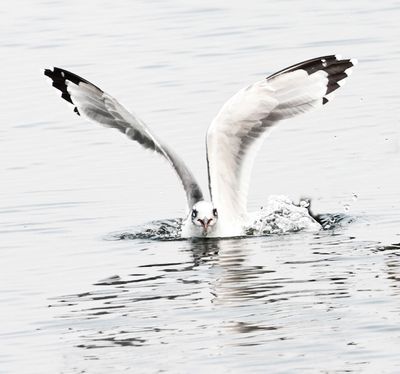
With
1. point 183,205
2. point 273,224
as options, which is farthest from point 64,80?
point 273,224

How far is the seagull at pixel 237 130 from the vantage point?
1452cm

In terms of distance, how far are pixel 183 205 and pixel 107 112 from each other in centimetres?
127

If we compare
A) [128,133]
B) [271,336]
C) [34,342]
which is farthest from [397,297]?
[128,133]

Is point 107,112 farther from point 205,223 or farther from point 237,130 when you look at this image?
point 205,223

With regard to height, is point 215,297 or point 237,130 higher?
point 237,130

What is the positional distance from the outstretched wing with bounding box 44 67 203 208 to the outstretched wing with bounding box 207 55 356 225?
0.74 feet

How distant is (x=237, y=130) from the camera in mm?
14672

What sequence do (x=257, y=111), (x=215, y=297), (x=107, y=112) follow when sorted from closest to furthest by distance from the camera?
(x=215, y=297), (x=257, y=111), (x=107, y=112)

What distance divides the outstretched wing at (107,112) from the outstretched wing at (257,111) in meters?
0.23

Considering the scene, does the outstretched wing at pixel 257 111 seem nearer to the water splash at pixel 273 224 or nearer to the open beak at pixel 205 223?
the water splash at pixel 273 224

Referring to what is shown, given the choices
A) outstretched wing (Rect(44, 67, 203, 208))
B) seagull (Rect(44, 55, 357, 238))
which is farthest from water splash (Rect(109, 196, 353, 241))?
outstretched wing (Rect(44, 67, 203, 208))

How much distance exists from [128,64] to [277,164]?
703 centimetres

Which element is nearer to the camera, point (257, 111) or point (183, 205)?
point (257, 111)

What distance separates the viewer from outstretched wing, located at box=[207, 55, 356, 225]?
14.6 metres
